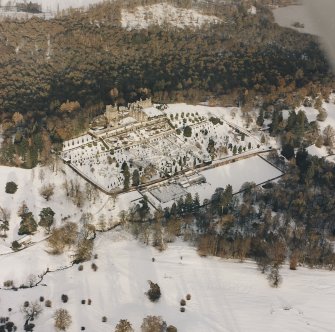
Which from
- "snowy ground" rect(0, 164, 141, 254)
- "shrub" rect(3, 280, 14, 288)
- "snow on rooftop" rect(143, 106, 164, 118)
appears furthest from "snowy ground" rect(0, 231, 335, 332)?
"snow on rooftop" rect(143, 106, 164, 118)

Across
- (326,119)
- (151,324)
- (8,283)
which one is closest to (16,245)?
(8,283)

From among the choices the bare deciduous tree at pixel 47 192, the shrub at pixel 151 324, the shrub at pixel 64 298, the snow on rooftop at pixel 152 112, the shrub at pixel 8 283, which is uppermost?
the snow on rooftop at pixel 152 112

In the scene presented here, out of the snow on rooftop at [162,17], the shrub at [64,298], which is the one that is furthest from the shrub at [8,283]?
the snow on rooftop at [162,17]

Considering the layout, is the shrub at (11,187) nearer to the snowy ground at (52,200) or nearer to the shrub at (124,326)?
the snowy ground at (52,200)

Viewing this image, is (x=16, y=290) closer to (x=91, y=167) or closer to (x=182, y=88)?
(x=91, y=167)

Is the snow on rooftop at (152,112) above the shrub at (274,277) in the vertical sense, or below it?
above

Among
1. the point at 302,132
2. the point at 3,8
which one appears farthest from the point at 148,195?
the point at 3,8

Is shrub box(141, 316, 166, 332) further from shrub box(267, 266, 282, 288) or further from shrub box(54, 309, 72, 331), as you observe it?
shrub box(267, 266, 282, 288)
